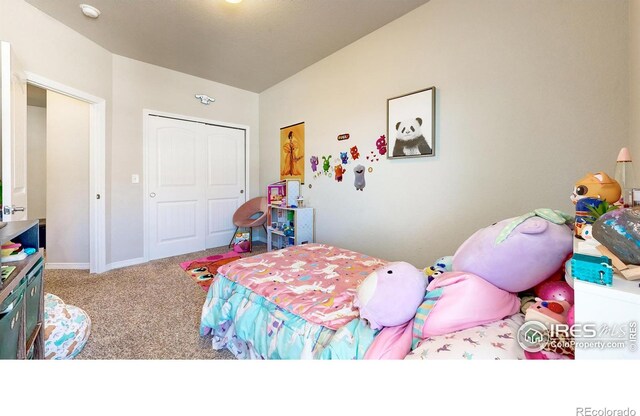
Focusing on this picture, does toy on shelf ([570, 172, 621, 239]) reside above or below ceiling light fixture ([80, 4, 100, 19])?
below

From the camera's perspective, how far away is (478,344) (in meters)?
0.75

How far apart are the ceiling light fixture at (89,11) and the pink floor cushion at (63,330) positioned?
245 centimetres

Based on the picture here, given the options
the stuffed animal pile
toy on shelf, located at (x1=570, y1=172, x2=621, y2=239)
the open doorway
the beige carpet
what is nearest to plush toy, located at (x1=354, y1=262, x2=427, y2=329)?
the stuffed animal pile

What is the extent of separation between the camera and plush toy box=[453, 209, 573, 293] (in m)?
0.83

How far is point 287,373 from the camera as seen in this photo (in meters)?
0.58

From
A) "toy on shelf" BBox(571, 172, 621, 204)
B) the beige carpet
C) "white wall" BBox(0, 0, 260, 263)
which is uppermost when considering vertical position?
"white wall" BBox(0, 0, 260, 263)

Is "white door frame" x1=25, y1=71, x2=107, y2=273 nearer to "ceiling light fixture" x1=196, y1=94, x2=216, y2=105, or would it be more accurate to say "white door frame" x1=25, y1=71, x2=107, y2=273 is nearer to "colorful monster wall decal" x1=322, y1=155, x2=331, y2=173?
"ceiling light fixture" x1=196, y1=94, x2=216, y2=105

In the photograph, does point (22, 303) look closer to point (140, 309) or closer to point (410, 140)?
point (140, 309)

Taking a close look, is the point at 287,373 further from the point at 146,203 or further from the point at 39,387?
the point at 146,203

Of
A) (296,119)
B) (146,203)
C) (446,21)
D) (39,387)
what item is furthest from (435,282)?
(146,203)

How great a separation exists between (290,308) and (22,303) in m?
1.13

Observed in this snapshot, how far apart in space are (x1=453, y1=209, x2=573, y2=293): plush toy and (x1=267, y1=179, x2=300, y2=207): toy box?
2.78 metres

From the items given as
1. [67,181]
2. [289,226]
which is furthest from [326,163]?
[67,181]

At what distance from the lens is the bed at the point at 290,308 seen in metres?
1.11
